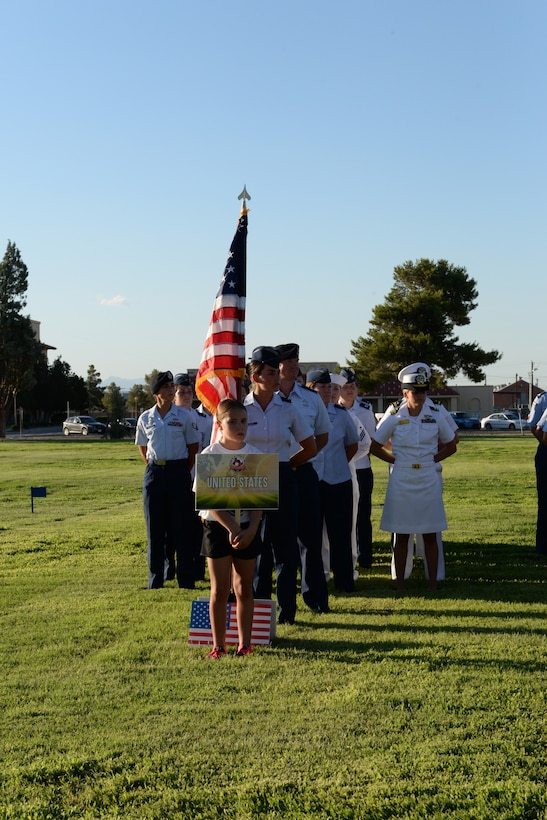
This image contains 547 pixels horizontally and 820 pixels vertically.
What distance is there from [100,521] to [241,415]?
9.74 metres

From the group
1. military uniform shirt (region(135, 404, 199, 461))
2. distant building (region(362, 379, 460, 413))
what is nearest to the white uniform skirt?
military uniform shirt (region(135, 404, 199, 461))

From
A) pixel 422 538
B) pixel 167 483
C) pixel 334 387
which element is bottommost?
pixel 422 538

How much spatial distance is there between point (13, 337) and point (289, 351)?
6270 cm

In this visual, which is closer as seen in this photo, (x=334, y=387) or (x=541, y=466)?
(x=334, y=387)

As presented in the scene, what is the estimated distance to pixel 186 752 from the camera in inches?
176

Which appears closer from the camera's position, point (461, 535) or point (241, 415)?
point (241, 415)

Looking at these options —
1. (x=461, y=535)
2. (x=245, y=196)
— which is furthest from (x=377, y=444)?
(x=461, y=535)

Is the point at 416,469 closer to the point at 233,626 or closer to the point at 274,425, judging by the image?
the point at 274,425

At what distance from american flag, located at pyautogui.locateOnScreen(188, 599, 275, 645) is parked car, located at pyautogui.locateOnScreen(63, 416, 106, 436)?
5799 centimetres

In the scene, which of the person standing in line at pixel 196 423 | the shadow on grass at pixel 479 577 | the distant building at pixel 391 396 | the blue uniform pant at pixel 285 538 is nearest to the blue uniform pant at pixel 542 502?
the shadow on grass at pixel 479 577

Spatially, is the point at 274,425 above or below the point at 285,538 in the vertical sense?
above

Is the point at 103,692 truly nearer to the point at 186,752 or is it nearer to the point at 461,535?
the point at 186,752

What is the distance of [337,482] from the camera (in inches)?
346

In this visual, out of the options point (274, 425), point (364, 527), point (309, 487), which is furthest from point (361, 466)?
point (274, 425)
